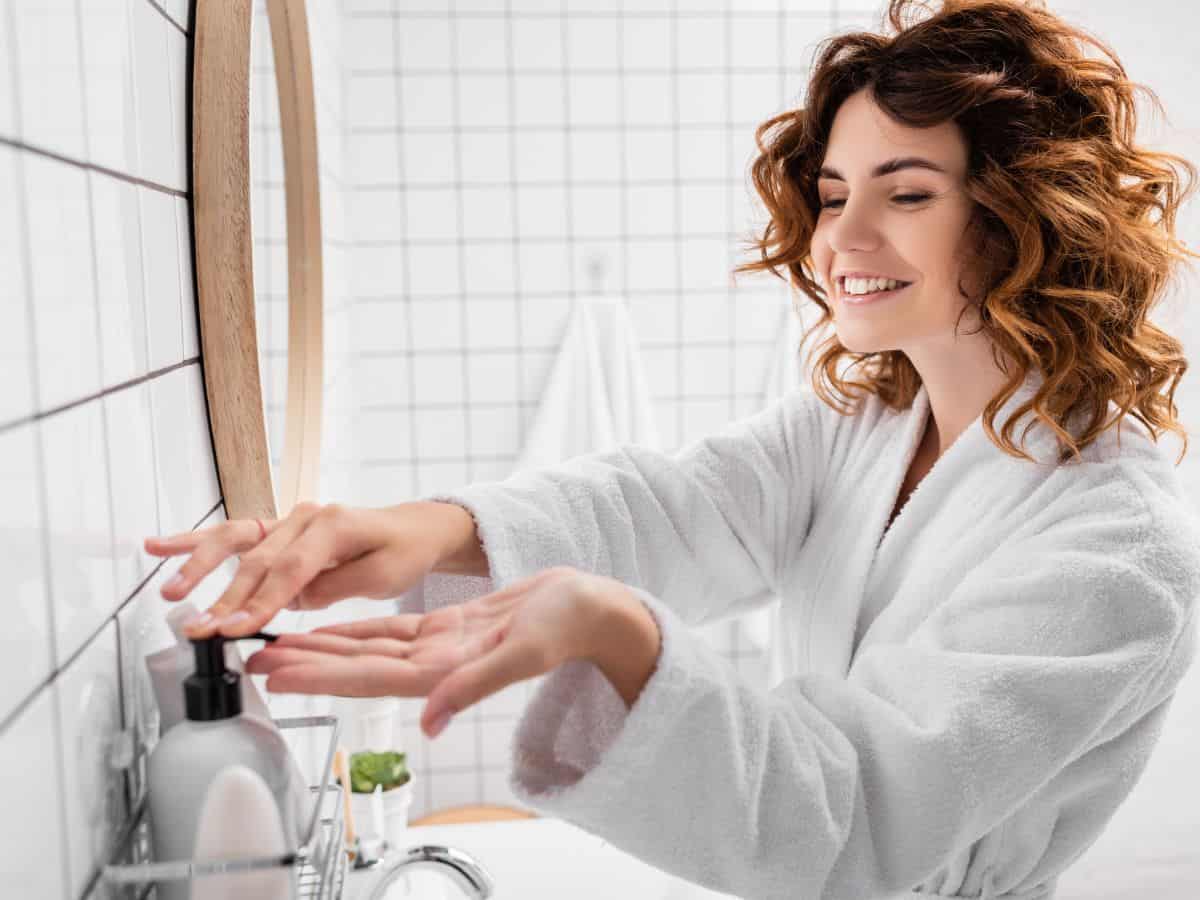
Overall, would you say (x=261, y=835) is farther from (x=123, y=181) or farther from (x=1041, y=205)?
(x=1041, y=205)

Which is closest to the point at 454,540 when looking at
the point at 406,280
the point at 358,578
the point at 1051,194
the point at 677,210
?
the point at 358,578

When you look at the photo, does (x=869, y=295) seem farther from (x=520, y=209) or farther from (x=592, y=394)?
(x=520, y=209)

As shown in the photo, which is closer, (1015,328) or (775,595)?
(1015,328)

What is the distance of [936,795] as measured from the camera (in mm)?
756

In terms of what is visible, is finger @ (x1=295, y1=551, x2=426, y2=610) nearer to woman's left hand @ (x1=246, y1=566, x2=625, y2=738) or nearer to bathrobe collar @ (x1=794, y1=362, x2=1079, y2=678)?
woman's left hand @ (x1=246, y1=566, x2=625, y2=738)

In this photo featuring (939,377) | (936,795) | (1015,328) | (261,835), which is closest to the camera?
(261,835)

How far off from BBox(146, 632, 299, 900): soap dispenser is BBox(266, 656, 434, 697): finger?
0.10 feet

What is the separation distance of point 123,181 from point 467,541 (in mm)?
382

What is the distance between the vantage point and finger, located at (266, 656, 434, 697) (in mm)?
548

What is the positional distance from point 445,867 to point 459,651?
511mm

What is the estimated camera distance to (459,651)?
56 cm

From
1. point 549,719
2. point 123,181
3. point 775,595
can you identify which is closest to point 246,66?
point 123,181

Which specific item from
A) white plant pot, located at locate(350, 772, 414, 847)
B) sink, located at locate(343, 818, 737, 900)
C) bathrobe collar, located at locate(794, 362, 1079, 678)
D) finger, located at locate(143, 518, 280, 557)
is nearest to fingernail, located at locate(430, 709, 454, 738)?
finger, located at locate(143, 518, 280, 557)

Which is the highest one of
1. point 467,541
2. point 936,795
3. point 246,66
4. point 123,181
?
point 246,66
